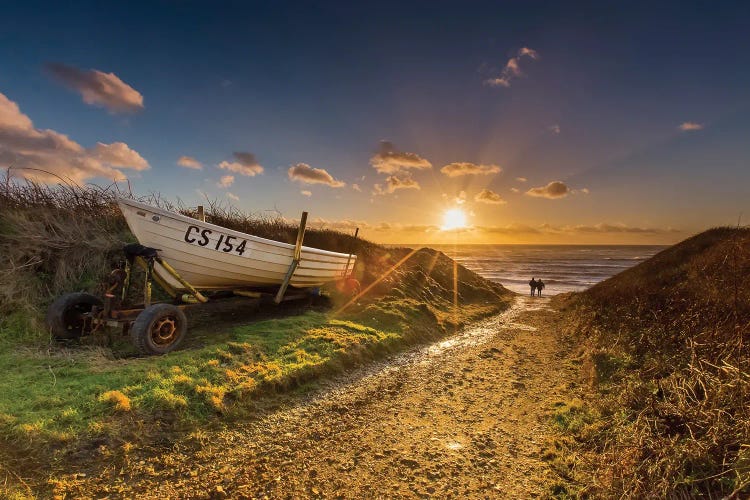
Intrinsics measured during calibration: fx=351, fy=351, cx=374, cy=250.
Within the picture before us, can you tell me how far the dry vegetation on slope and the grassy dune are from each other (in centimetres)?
536

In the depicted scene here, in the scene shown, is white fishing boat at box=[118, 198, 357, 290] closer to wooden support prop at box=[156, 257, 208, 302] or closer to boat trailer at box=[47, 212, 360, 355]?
wooden support prop at box=[156, 257, 208, 302]

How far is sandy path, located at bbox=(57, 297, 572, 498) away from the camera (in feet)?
14.4

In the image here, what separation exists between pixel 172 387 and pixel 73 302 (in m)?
4.22

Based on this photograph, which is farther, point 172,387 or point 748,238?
point 748,238

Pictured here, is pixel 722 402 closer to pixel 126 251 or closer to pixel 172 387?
pixel 172 387

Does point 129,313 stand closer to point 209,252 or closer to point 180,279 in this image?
point 180,279

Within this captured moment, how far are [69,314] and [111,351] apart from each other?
1.63 m

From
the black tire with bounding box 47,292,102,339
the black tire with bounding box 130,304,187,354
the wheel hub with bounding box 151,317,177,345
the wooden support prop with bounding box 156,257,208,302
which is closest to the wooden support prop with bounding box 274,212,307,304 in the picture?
the wooden support prop with bounding box 156,257,208,302

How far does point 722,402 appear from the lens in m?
4.32

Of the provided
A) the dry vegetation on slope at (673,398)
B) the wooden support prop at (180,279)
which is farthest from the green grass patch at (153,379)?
the dry vegetation on slope at (673,398)

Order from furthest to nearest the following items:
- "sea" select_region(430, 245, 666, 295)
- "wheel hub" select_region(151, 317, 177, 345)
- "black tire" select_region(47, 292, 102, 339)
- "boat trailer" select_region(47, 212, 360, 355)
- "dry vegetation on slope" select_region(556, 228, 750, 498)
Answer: "sea" select_region(430, 245, 666, 295) → "black tire" select_region(47, 292, 102, 339) → "wheel hub" select_region(151, 317, 177, 345) → "boat trailer" select_region(47, 212, 360, 355) → "dry vegetation on slope" select_region(556, 228, 750, 498)

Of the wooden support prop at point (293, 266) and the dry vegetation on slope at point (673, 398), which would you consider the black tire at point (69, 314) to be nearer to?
the wooden support prop at point (293, 266)

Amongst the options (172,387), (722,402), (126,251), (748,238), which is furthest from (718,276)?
(126,251)

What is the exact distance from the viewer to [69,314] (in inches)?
320
